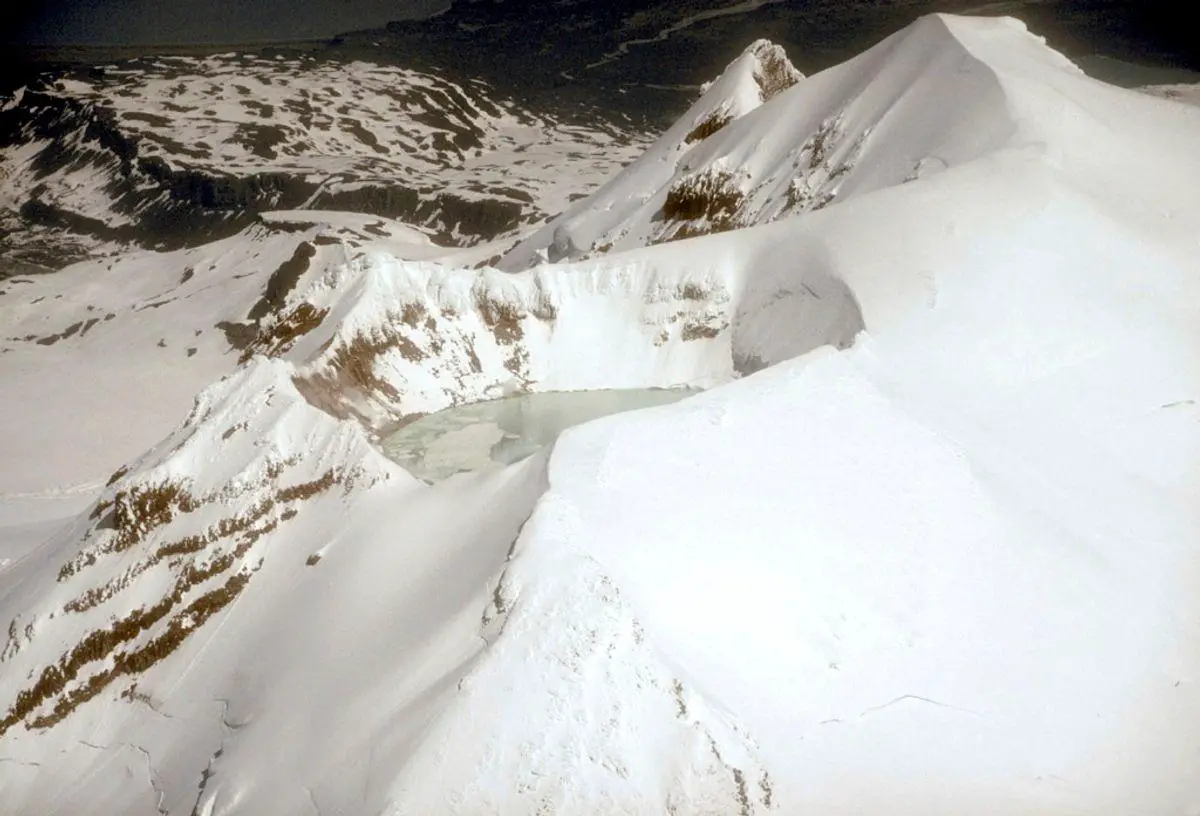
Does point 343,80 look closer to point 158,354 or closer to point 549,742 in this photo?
point 158,354

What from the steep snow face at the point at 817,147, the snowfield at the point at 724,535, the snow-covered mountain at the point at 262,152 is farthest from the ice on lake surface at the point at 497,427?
the snow-covered mountain at the point at 262,152

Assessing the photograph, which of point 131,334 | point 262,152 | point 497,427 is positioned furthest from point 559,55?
point 497,427

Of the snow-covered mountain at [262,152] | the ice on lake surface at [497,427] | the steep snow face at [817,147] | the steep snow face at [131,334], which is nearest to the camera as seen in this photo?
the ice on lake surface at [497,427]

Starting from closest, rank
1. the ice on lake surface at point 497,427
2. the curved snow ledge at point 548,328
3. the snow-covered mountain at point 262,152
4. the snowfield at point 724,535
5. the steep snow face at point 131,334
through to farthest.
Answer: the snowfield at point 724,535 < the ice on lake surface at point 497,427 < the curved snow ledge at point 548,328 < the steep snow face at point 131,334 < the snow-covered mountain at point 262,152

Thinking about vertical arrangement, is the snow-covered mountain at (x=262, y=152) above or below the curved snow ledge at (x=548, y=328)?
below

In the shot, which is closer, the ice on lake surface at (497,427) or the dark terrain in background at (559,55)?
the ice on lake surface at (497,427)

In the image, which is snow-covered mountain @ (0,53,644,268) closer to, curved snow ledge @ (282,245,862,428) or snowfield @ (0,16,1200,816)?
curved snow ledge @ (282,245,862,428)

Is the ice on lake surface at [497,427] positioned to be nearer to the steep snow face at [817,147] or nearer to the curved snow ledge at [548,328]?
the curved snow ledge at [548,328]
